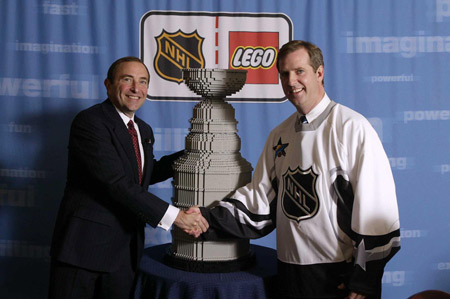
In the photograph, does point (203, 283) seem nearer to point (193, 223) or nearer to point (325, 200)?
point (193, 223)

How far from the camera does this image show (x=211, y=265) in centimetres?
218

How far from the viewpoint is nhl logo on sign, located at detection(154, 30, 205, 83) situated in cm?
344

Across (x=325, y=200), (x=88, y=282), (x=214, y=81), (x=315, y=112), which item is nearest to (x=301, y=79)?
(x=315, y=112)

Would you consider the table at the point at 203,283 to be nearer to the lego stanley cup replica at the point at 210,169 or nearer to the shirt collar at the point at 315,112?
the lego stanley cup replica at the point at 210,169

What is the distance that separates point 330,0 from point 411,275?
1932 mm

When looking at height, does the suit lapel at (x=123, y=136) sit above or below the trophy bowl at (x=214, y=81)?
below

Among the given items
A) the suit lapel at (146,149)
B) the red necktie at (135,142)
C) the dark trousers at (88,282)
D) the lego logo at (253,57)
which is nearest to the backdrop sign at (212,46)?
the lego logo at (253,57)

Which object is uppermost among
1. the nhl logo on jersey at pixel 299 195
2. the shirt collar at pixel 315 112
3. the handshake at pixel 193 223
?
the shirt collar at pixel 315 112

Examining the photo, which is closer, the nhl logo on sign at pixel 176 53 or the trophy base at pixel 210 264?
the trophy base at pixel 210 264

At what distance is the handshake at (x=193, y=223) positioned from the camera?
2.14 m

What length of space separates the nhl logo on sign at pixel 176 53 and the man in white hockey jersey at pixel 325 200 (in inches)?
56.7

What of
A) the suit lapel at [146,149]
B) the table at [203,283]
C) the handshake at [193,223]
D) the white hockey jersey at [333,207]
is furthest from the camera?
the suit lapel at [146,149]

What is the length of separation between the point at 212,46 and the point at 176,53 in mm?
237

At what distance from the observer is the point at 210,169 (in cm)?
217
